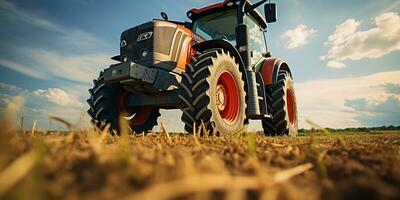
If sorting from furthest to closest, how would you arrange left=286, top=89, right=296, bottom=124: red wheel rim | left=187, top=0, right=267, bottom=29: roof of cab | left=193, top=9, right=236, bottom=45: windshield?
left=286, top=89, right=296, bottom=124: red wheel rim, left=193, top=9, right=236, bottom=45: windshield, left=187, top=0, right=267, bottom=29: roof of cab

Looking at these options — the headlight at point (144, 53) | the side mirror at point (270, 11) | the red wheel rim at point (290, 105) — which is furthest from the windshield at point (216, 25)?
the red wheel rim at point (290, 105)

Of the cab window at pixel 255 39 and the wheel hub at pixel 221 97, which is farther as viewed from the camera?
the cab window at pixel 255 39

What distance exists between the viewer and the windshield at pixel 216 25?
18.3 feet

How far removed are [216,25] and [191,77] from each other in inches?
96.7

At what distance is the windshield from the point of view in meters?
5.57

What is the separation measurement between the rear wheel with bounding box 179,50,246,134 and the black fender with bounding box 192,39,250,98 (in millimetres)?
286

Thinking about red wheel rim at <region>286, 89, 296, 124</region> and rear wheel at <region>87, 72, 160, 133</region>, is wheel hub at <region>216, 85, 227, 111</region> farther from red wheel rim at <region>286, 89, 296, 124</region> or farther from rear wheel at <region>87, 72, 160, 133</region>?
red wheel rim at <region>286, 89, 296, 124</region>

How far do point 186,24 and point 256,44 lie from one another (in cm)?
167

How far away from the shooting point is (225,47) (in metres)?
4.46

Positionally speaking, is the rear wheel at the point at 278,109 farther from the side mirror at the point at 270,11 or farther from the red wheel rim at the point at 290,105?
the side mirror at the point at 270,11

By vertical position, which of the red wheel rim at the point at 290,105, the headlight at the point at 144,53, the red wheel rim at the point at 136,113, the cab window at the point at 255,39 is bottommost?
the red wheel rim at the point at 136,113

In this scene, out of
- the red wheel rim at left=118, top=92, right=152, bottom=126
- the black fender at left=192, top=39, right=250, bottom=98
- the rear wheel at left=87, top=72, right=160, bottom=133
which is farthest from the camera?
the red wheel rim at left=118, top=92, right=152, bottom=126

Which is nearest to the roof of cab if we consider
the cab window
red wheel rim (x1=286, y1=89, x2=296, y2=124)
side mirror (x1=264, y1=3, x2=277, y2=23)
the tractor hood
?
side mirror (x1=264, y1=3, x2=277, y2=23)

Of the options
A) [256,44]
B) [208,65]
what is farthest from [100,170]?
[256,44]
